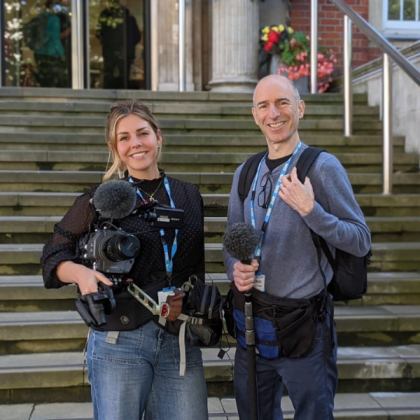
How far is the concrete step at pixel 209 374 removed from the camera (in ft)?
11.4

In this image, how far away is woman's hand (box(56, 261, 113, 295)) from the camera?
1.91 metres

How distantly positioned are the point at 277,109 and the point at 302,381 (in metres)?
0.97

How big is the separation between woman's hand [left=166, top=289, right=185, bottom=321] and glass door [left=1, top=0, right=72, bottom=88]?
8354mm

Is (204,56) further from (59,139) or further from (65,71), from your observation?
(59,139)

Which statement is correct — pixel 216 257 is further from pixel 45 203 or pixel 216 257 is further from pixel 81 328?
pixel 45 203

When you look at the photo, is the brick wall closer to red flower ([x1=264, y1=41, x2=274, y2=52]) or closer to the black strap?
red flower ([x1=264, y1=41, x2=274, y2=52])

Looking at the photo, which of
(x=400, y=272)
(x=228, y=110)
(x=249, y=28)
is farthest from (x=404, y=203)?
(x=249, y=28)

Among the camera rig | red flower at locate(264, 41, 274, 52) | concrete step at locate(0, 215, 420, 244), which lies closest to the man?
the camera rig

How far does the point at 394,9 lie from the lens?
8.65 m

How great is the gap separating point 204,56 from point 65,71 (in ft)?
8.84

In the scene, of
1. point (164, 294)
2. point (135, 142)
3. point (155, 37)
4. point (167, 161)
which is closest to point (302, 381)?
point (164, 294)

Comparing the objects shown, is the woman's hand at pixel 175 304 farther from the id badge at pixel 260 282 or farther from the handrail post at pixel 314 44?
Answer: the handrail post at pixel 314 44

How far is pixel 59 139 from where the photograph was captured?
571 cm

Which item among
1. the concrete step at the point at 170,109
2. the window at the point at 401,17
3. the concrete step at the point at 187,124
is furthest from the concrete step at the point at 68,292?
the window at the point at 401,17
